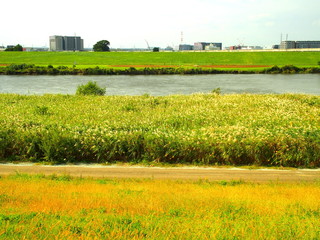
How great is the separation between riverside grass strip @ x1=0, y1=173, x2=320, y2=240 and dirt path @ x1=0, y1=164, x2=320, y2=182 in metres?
1.63

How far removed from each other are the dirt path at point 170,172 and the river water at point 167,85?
43.3 meters

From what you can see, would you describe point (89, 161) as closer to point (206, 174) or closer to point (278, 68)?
point (206, 174)

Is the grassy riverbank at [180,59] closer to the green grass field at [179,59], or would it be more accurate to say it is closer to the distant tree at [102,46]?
the green grass field at [179,59]

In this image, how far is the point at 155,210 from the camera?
32.0 ft

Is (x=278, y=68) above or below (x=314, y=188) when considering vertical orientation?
above

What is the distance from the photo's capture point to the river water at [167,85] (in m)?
65.2

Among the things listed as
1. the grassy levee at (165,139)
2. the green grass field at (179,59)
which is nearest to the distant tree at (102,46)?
the green grass field at (179,59)

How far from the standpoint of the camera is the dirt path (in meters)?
16.7

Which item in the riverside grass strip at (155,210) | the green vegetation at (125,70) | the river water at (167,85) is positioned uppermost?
the green vegetation at (125,70)

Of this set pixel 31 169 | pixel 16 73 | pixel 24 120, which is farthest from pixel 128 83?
pixel 31 169

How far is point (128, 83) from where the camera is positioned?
78438 mm

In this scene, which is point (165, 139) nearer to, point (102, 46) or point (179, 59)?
point (179, 59)

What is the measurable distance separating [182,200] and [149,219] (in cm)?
259

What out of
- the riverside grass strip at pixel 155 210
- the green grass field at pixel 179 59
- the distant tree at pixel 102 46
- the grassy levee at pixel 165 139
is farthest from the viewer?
the distant tree at pixel 102 46
